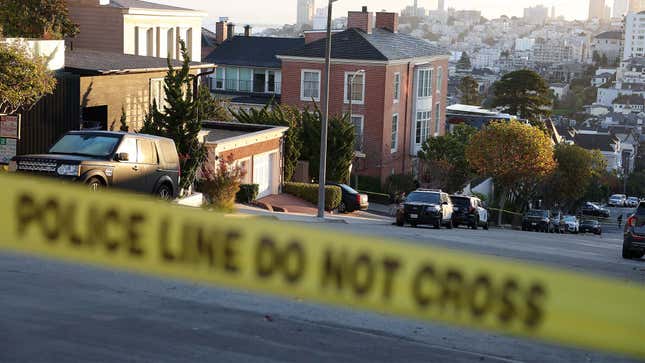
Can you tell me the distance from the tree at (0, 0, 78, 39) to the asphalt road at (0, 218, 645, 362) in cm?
3285

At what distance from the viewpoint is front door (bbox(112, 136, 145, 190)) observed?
18078 millimetres

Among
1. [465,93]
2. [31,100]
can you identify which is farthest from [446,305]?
[465,93]

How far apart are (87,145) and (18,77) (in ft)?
24.7

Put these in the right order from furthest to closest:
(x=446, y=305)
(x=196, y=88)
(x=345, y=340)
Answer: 1. (x=196, y=88)
2. (x=345, y=340)
3. (x=446, y=305)

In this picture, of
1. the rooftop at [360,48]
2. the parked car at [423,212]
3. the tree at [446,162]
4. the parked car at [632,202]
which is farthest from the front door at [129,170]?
the parked car at [632,202]

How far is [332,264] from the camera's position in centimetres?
493

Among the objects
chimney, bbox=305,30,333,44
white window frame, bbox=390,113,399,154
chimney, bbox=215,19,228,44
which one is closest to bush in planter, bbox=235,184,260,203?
white window frame, bbox=390,113,399,154

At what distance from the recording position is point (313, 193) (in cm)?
3841

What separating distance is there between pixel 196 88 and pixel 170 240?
31.8 meters

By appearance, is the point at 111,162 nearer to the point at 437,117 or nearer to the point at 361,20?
the point at 361,20

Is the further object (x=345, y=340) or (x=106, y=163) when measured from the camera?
(x=106, y=163)

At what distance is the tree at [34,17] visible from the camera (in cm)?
4381

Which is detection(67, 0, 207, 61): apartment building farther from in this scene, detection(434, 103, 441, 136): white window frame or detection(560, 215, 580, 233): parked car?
detection(560, 215, 580, 233): parked car

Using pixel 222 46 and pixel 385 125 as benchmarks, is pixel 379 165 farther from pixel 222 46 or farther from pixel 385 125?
pixel 222 46
